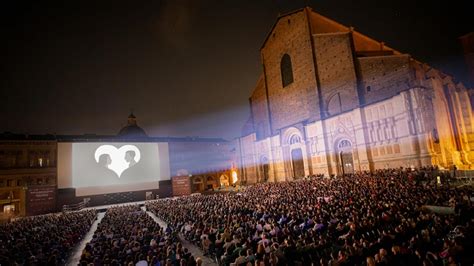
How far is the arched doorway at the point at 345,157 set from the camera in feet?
86.3

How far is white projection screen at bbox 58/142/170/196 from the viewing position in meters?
34.3

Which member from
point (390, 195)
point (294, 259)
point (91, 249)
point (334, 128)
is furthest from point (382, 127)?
point (91, 249)

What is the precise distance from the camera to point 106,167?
35188mm

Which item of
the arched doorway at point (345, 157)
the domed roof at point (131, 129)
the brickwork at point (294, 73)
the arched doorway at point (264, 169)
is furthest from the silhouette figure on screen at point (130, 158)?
the arched doorway at point (345, 157)

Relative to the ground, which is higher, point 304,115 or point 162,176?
point 304,115

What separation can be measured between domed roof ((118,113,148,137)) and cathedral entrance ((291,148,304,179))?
3652 centimetres

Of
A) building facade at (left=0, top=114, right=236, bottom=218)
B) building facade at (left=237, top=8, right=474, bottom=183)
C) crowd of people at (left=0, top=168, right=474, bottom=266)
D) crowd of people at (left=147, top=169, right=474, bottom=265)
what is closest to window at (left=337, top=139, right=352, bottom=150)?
building facade at (left=237, top=8, right=474, bottom=183)

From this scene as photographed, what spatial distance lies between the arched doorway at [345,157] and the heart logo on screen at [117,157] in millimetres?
28018

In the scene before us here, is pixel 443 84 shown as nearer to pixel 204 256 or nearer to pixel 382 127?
pixel 382 127

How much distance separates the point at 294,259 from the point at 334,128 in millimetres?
22374

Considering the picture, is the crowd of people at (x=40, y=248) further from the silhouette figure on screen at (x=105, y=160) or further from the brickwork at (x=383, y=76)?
the brickwork at (x=383, y=76)

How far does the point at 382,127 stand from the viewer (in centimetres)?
2259

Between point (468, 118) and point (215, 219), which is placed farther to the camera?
point (468, 118)

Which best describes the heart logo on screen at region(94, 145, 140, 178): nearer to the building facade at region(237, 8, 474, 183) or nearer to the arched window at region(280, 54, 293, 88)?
the building facade at region(237, 8, 474, 183)
